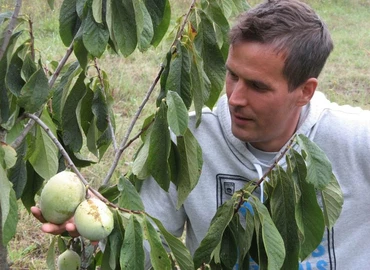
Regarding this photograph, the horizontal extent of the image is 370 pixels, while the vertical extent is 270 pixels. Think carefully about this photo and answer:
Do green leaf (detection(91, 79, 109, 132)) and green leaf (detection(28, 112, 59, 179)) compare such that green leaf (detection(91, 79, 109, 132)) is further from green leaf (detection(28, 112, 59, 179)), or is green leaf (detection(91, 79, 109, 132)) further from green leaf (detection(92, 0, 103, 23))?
green leaf (detection(92, 0, 103, 23))

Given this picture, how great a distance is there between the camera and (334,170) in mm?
1669

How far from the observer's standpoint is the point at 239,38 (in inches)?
60.2

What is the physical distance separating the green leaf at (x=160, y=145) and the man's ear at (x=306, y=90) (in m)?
0.59

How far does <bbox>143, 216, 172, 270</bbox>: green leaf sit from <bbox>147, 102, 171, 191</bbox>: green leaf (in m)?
0.15

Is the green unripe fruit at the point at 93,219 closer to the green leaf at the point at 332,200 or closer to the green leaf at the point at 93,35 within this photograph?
the green leaf at the point at 93,35

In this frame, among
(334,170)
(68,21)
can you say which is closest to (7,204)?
(68,21)

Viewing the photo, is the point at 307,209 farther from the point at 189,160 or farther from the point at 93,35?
the point at 93,35

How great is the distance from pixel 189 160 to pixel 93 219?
0.26 metres

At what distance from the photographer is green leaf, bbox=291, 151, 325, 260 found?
117cm

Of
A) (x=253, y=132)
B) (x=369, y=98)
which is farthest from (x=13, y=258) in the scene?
(x=369, y=98)

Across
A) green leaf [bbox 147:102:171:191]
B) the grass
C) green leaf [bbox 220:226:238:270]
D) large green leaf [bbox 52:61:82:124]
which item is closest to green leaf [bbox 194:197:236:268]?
green leaf [bbox 220:226:238:270]

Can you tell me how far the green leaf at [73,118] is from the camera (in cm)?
134

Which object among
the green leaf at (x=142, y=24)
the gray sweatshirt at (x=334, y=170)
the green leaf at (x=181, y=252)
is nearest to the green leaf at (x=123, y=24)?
the green leaf at (x=142, y=24)

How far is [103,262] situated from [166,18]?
51cm
